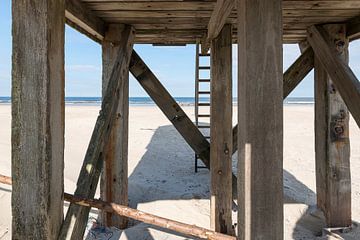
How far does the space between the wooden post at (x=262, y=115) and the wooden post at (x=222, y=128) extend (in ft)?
5.87

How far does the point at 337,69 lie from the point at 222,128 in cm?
130

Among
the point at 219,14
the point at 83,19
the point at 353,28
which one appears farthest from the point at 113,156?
the point at 353,28

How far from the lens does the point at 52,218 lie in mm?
1665

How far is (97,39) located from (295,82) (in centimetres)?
256

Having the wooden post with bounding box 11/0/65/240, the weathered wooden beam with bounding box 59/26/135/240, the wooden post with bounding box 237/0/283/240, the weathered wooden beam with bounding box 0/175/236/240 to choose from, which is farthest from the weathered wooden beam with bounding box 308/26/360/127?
the wooden post with bounding box 11/0/65/240

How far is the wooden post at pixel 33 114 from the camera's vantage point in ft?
5.13

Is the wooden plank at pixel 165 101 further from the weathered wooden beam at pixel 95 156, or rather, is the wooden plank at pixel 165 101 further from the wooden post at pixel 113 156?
the weathered wooden beam at pixel 95 156

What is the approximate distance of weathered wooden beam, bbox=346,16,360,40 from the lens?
117 inches

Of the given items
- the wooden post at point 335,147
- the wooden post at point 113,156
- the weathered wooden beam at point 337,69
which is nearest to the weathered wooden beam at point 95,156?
the wooden post at point 113,156

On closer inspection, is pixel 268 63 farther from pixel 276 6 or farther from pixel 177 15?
pixel 177 15

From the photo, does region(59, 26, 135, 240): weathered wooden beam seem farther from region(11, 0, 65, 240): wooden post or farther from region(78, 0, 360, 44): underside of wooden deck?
region(78, 0, 360, 44): underside of wooden deck

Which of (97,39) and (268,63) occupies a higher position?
(97,39)

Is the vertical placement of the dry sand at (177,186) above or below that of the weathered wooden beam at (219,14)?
below

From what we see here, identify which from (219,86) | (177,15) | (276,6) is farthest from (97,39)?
(276,6)
